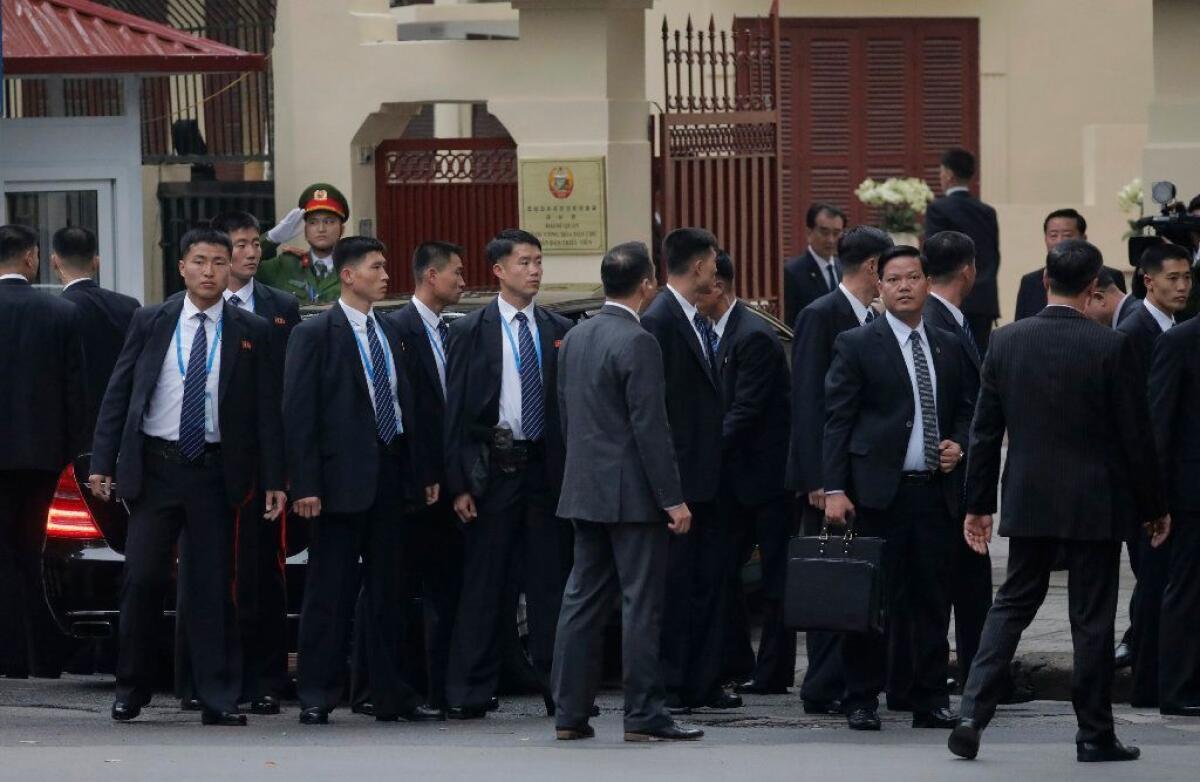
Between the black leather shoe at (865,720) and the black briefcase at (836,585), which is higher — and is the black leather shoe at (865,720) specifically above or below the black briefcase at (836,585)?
below

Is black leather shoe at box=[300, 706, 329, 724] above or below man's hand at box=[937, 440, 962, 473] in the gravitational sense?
below

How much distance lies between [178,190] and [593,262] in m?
3.10

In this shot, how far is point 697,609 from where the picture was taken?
417 inches

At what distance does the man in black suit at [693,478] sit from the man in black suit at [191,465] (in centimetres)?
171

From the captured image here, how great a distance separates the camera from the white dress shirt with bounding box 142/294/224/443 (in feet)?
32.7

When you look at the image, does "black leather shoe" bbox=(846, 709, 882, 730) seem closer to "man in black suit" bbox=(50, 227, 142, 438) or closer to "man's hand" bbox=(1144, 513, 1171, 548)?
"man's hand" bbox=(1144, 513, 1171, 548)

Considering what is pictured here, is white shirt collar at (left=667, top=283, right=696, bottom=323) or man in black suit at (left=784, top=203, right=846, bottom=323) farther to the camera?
man in black suit at (left=784, top=203, right=846, bottom=323)

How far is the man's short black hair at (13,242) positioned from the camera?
11352 millimetres

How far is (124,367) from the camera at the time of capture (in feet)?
32.9

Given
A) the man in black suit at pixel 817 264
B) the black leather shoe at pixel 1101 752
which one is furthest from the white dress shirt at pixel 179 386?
the man in black suit at pixel 817 264

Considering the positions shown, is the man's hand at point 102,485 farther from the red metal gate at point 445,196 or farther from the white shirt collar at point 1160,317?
the red metal gate at point 445,196

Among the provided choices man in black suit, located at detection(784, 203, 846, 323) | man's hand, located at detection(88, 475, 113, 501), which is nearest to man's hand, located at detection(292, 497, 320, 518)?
man's hand, located at detection(88, 475, 113, 501)

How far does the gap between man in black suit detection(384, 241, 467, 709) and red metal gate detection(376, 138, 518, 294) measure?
566 cm

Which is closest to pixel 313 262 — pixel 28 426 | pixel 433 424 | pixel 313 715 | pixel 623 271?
pixel 28 426
